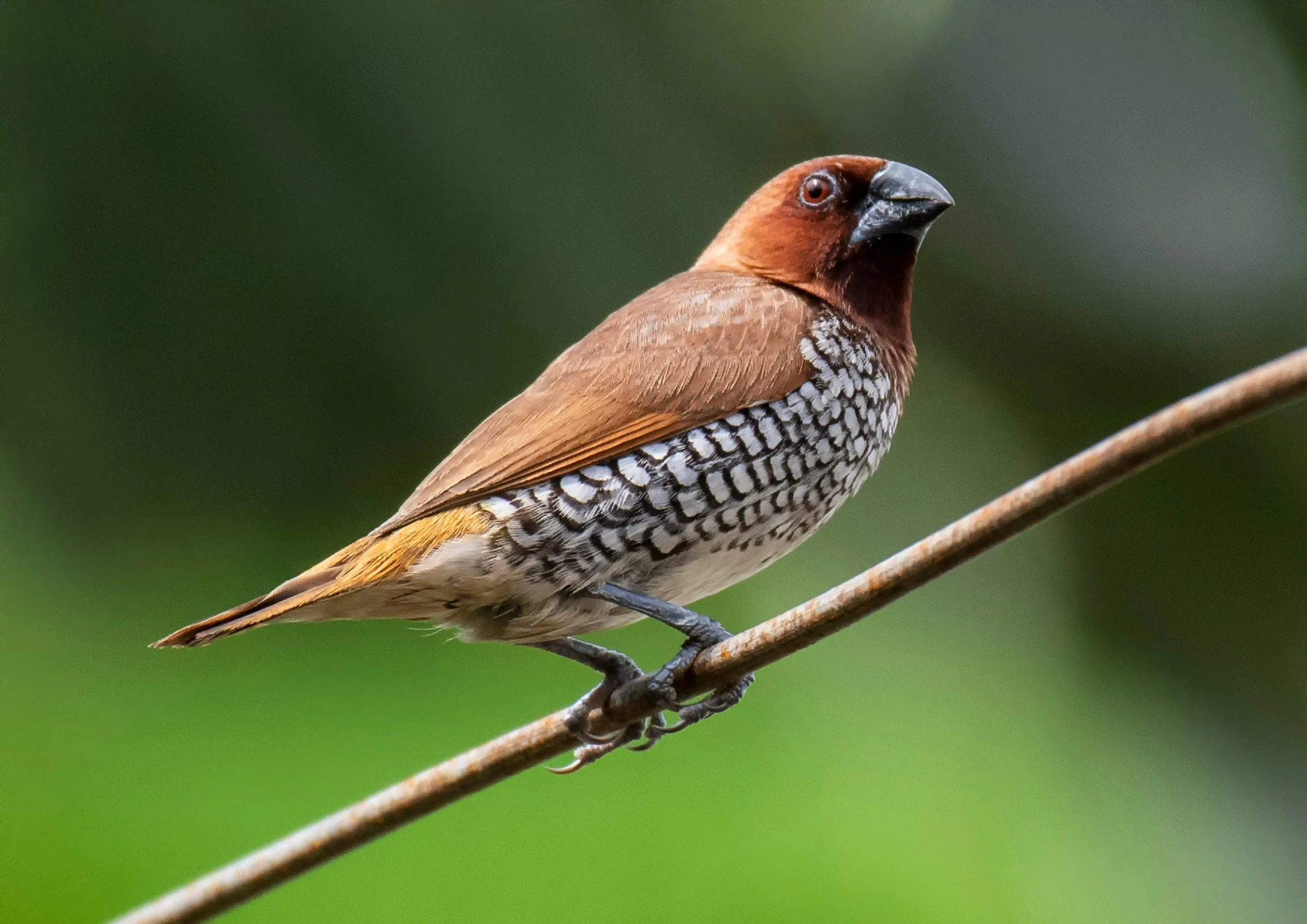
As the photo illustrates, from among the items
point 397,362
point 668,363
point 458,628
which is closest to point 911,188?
point 668,363

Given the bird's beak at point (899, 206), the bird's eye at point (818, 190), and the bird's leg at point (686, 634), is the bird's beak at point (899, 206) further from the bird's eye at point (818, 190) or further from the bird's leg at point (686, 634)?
the bird's leg at point (686, 634)

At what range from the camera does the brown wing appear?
2.01 metres

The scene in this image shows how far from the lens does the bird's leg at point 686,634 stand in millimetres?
1817

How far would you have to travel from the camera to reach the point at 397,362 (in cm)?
444

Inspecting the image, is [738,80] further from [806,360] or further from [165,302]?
[806,360]

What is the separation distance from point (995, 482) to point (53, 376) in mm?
3471

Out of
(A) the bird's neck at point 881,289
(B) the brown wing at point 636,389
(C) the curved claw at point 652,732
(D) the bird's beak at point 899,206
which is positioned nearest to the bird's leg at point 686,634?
(C) the curved claw at point 652,732

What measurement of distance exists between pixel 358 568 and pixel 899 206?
1183 mm

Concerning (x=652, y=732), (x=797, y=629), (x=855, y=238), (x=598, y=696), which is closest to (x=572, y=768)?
(x=652, y=732)

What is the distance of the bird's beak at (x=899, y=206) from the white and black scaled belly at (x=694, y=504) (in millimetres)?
302

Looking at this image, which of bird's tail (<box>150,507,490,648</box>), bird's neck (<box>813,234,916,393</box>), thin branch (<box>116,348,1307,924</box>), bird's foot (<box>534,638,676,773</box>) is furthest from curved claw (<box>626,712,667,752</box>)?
bird's neck (<box>813,234,916,393</box>)

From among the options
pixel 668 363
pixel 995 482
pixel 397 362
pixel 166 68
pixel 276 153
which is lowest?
pixel 995 482

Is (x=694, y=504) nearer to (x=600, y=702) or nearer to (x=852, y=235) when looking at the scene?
(x=600, y=702)

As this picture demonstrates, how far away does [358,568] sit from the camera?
76.2 inches
